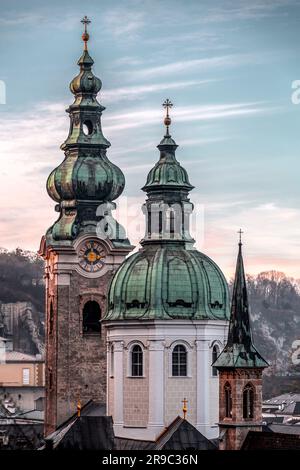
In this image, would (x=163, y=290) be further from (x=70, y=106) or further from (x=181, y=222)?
(x=70, y=106)

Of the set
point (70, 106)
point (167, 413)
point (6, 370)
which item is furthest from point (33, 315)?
point (167, 413)

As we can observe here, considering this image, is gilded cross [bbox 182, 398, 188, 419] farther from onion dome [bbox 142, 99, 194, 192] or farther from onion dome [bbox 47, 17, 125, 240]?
onion dome [bbox 47, 17, 125, 240]

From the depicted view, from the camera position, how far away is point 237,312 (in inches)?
3533

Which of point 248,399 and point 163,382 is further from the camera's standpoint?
point 163,382

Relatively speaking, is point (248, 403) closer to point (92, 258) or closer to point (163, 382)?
point (163, 382)

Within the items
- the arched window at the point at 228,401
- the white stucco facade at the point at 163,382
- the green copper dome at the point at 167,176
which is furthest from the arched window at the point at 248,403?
the green copper dome at the point at 167,176

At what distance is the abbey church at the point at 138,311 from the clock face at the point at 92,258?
0.16 ft

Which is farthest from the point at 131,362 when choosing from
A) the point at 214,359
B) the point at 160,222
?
the point at 160,222

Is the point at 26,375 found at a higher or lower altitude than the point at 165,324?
higher

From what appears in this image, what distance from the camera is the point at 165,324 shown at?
94.9 meters

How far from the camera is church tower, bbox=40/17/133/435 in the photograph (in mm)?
104812

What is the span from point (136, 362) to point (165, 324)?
229 cm

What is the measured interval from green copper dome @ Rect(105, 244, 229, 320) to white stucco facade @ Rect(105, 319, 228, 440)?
638mm

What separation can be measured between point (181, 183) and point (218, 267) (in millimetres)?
4279
